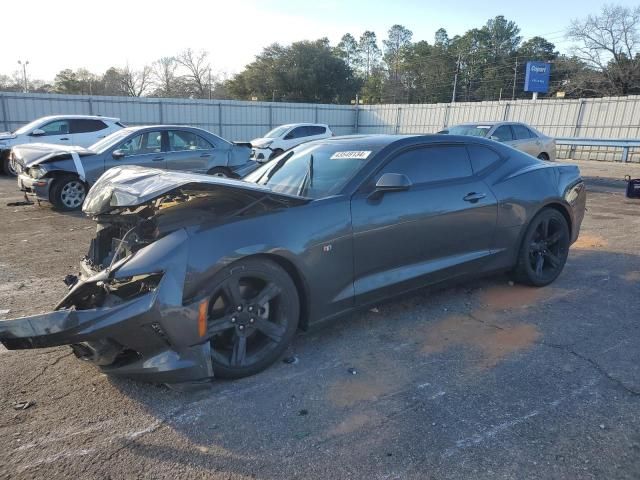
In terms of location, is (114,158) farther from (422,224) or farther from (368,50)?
(368,50)

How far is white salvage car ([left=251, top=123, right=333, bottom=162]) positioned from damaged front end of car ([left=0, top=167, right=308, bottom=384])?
1407cm

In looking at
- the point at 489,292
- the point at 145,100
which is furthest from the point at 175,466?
the point at 145,100

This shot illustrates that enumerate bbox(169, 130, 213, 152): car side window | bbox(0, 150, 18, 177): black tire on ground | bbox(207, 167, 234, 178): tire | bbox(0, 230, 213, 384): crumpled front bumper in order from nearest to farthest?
1. bbox(0, 230, 213, 384): crumpled front bumper
2. bbox(169, 130, 213, 152): car side window
3. bbox(207, 167, 234, 178): tire
4. bbox(0, 150, 18, 177): black tire on ground

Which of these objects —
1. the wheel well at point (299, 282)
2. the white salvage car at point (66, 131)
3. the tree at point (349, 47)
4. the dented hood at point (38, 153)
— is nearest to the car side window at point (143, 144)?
the dented hood at point (38, 153)

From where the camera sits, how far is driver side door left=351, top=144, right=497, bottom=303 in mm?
3697

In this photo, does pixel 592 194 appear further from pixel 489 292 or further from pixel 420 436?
pixel 420 436

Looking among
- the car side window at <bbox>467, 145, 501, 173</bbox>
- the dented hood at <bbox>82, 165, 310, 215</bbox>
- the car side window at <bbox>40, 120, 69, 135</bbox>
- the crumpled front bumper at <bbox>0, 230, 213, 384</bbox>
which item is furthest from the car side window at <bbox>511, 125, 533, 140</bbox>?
the crumpled front bumper at <bbox>0, 230, 213, 384</bbox>

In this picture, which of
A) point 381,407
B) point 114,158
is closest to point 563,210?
point 381,407

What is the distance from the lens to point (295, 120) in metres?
30.9

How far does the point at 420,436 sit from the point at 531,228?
2929 millimetres

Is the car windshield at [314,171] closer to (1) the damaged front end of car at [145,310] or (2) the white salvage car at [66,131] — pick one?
(1) the damaged front end of car at [145,310]

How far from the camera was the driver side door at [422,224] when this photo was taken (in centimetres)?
370

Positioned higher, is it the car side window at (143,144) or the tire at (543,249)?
the car side window at (143,144)

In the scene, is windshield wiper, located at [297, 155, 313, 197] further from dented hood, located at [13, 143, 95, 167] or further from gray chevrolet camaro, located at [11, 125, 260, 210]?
dented hood, located at [13, 143, 95, 167]
